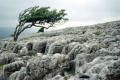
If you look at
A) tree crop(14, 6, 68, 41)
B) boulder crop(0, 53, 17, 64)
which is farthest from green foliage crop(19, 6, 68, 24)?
boulder crop(0, 53, 17, 64)

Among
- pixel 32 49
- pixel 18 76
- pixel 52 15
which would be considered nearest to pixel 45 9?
pixel 52 15

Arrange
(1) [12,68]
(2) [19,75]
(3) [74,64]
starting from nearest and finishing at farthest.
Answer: (3) [74,64] < (2) [19,75] < (1) [12,68]

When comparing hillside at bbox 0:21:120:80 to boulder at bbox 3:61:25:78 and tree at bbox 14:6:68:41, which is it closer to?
boulder at bbox 3:61:25:78

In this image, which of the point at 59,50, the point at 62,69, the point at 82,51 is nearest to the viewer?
the point at 62,69

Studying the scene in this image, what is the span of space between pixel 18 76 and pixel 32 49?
1837cm

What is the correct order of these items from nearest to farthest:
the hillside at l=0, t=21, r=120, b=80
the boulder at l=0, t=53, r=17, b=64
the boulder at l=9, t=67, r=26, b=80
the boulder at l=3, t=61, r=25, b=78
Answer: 1. the hillside at l=0, t=21, r=120, b=80
2. the boulder at l=9, t=67, r=26, b=80
3. the boulder at l=3, t=61, r=25, b=78
4. the boulder at l=0, t=53, r=17, b=64

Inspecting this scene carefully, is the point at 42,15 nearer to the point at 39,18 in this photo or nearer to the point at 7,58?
the point at 39,18

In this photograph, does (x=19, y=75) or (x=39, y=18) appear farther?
(x=39, y=18)

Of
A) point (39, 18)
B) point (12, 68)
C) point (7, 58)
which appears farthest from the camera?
point (39, 18)

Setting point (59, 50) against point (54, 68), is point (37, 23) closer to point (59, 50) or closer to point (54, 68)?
point (59, 50)

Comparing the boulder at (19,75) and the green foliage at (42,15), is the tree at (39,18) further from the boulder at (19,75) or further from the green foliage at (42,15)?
the boulder at (19,75)

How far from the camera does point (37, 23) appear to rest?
93.0 m

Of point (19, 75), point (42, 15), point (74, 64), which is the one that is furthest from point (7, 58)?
point (42, 15)

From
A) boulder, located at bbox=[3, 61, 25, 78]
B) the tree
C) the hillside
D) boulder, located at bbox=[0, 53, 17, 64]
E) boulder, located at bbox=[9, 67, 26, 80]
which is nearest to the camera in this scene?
the hillside
